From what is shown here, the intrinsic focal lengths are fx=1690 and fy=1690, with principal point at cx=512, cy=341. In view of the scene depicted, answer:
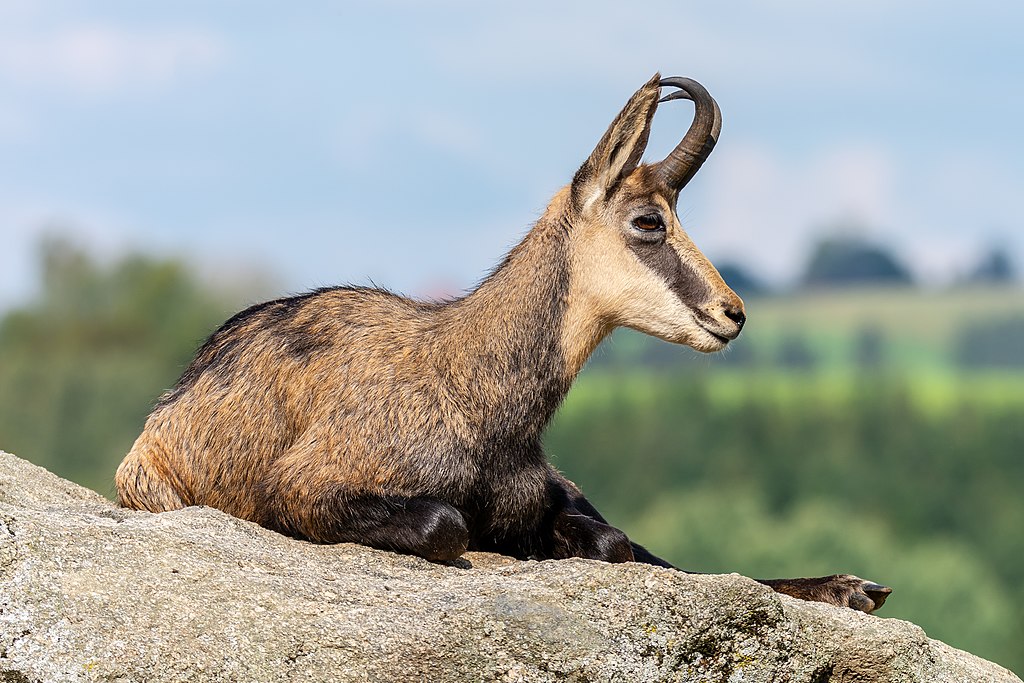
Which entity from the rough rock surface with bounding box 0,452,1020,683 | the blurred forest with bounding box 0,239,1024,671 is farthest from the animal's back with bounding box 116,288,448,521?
the blurred forest with bounding box 0,239,1024,671

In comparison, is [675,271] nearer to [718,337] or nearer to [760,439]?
[718,337]

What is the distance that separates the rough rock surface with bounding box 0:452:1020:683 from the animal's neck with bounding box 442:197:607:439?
1753 mm

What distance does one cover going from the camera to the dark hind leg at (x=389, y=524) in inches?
441

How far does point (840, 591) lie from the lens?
12.1 metres

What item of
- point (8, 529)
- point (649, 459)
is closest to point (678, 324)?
point (8, 529)

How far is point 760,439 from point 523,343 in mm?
147077

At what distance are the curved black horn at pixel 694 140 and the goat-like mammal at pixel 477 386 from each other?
0.5 inches

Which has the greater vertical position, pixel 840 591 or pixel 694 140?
pixel 694 140

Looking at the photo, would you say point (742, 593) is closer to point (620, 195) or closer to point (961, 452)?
point (620, 195)

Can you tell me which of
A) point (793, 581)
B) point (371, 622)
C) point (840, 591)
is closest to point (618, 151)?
point (793, 581)

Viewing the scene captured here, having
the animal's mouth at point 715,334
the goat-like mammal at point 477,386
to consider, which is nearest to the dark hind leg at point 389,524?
the goat-like mammal at point 477,386

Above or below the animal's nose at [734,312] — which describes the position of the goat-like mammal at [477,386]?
below

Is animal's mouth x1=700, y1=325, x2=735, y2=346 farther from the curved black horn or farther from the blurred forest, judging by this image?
the blurred forest

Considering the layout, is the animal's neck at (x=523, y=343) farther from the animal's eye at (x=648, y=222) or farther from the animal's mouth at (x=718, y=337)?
the animal's mouth at (x=718, y=337)
